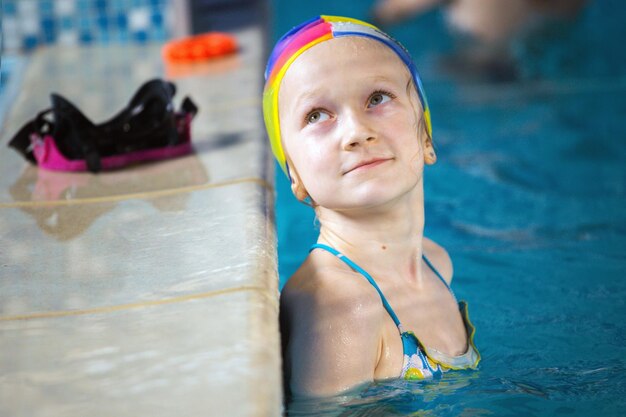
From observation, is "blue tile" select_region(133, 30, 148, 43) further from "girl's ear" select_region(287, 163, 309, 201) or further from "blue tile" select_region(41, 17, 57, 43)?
"girl's ear" select_region(287, 163, 309, 201)

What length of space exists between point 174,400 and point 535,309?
1751mm

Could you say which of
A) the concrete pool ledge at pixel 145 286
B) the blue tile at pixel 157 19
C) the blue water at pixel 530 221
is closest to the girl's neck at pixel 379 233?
the concrete pool ledge at pixel 145 286

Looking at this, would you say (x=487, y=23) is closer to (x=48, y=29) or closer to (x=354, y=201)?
(x=48, y=29)

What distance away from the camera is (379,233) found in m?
2.16

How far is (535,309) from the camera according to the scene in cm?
292

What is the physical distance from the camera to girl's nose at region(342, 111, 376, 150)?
200 centimetres

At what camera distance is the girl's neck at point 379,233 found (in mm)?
2139

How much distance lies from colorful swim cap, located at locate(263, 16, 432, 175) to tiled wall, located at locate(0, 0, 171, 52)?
12.3 feet

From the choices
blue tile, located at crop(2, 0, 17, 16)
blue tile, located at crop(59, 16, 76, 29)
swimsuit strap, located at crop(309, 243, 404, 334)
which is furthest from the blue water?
blue tile, located at crop(2, 0, 17, 16)

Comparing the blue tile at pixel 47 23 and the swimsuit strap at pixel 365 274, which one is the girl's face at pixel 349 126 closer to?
the swimsuit strap at pixel 365 274

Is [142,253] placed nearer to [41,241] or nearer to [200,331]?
[41,241]

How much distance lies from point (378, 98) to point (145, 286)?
2.22 ft

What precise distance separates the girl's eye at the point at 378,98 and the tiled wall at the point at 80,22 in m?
3.90

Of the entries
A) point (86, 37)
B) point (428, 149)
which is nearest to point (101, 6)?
point (86, 37)
